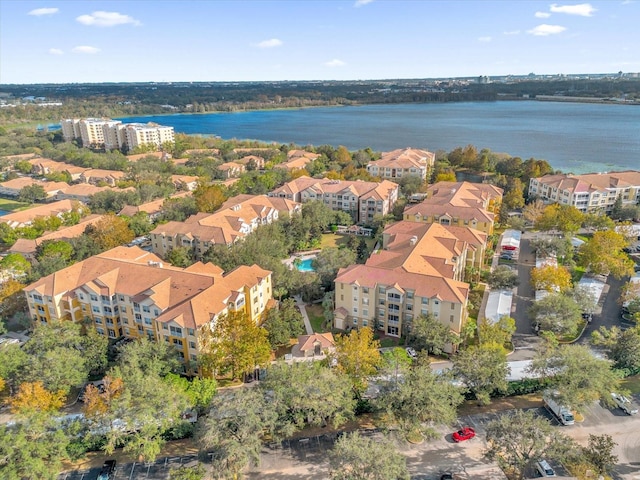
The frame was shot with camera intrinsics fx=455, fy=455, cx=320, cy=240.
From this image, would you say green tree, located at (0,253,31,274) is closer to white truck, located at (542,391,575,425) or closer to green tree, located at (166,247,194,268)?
green tree, located at (166,247,194,268)

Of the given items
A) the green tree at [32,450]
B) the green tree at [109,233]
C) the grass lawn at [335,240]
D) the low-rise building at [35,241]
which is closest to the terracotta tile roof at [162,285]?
the green tree at [32,450]

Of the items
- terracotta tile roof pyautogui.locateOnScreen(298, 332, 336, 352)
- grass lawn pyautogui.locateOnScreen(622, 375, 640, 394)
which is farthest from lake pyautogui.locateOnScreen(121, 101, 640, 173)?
terracotta tile roof pyautogui.locateOnScreen(298, 332, 336, 352)

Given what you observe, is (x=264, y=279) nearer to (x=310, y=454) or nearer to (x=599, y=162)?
(x=310, y=454)

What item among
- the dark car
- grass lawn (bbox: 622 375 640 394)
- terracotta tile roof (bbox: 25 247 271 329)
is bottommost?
the dark car

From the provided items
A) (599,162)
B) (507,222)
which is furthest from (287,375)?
(599,162)

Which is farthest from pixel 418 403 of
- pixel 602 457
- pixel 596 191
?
pixel 596 191

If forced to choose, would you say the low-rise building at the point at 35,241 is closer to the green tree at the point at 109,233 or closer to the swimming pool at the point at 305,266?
the green tree at the point at 109,233

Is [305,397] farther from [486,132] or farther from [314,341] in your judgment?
[486,132]
